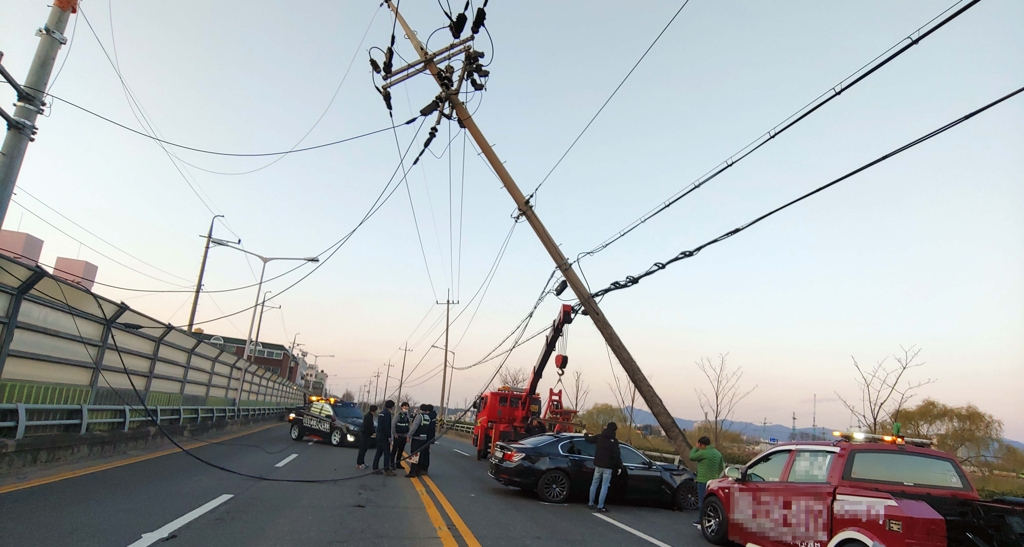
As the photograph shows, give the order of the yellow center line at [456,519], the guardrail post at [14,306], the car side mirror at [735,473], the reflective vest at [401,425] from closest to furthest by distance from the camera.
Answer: the yellow center line at [456,519] < the car side mirror at [735,473] < the guardrail post at [14,306] < the reflective vest at [401,425]

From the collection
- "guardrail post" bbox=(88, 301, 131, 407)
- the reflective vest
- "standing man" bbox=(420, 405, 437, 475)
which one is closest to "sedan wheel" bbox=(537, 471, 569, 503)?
"standing man" bbox=(420, 405, 437, 475)

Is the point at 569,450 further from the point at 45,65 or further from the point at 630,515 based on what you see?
the point at 45,65

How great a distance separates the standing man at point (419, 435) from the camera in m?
13.0

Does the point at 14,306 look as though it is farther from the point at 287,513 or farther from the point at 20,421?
the point at 287,513

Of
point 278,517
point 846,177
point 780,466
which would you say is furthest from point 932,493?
point 278,517

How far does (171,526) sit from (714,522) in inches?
280

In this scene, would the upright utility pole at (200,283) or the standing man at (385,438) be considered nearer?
the standing man at (385,438)

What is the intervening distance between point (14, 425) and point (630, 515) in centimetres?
977

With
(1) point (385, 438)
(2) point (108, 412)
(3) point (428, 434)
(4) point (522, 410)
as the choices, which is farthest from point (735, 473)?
(4) point (522, 410)

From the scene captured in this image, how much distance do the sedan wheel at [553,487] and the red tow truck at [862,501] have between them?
3.63 m

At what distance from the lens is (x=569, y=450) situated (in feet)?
38.1

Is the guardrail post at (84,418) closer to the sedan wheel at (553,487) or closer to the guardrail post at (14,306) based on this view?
the guardrail post at (14,306)

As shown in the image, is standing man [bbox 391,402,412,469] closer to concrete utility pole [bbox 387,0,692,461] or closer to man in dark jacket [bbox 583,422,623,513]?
man in dark jacket [bbox 583,422,623,513]

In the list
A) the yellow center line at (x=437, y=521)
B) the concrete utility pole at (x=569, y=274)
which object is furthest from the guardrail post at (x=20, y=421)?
the concrete utility pole at (x=569, y=274)
